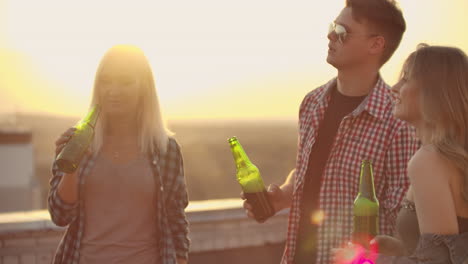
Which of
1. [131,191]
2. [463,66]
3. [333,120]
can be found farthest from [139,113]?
[463,66]

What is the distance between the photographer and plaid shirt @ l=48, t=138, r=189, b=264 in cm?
361

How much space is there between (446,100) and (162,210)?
1750 mm

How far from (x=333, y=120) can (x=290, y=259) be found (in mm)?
808

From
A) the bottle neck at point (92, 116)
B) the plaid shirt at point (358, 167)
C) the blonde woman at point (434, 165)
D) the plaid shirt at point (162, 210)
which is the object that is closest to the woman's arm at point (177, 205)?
the plaid shirt at point (162, 210)

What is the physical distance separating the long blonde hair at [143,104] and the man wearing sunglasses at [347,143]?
2.11 ft

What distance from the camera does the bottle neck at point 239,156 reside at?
3935 millimetres

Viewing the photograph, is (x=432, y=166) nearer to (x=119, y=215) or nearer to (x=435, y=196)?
(x=435, y=196)

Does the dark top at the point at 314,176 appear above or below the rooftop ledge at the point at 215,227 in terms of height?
above

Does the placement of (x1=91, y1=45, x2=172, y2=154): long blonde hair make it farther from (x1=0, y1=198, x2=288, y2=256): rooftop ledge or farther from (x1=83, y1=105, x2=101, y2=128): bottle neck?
(x1=0, y1=198, x2=288, y2=256): rooftop ledge

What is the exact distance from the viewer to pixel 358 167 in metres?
3.55

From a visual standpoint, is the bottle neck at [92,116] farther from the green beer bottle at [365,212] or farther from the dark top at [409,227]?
the dark top at [409,227]

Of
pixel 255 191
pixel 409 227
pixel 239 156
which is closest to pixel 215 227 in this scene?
pixel 239 156

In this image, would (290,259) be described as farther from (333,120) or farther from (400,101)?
(400,101)

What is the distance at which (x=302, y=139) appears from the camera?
3883mm
